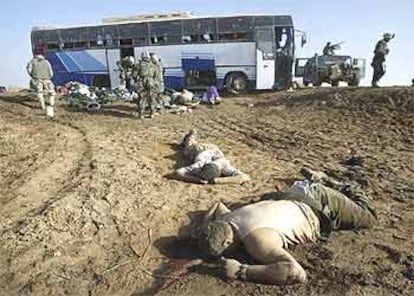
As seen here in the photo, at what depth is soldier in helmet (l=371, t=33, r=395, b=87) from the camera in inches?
672

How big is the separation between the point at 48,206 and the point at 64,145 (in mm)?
2796

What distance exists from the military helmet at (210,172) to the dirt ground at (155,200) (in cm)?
23

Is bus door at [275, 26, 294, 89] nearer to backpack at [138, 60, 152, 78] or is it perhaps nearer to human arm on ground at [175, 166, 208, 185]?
backpack at [138, 60, 152, 78]

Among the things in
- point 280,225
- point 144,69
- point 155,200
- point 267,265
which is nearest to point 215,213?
point 280,225

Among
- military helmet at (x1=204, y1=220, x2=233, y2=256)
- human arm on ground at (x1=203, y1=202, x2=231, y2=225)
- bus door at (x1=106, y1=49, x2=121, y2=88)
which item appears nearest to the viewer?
military helmet at (x1=204, y1=220, x2=233, y2=256)

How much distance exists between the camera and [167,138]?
32.1 feet

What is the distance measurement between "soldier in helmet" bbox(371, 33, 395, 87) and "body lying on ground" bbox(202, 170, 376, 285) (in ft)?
41.2

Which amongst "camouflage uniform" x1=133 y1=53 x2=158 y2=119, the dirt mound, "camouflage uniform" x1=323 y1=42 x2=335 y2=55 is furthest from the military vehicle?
"camouflage uniform" x1=133 y1=53 x2=158 y2=119

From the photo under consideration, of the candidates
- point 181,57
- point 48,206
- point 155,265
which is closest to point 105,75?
point 181,57

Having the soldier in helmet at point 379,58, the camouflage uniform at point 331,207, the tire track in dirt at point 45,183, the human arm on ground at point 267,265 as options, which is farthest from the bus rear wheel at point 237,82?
the human arm on ground at point 267,265

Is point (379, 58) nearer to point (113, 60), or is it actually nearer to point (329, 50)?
point (329, 50)

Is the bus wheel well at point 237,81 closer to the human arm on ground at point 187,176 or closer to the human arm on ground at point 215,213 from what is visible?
the human arm on ground at point 187,176

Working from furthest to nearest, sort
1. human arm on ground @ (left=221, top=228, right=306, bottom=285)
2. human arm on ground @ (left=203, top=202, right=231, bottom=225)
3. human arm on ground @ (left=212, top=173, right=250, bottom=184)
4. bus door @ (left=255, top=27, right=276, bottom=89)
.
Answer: bus door @ (left=255, top=27, right=276, bottom=89), human arm on ground @ (left=212, top=173, right=250, bottom=184), human arm on ground @ (left=203, top=202, right=231, bottom=225), human arm on ground @ (left=221, top=228, right=306, bottom=285)

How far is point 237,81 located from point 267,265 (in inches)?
656
